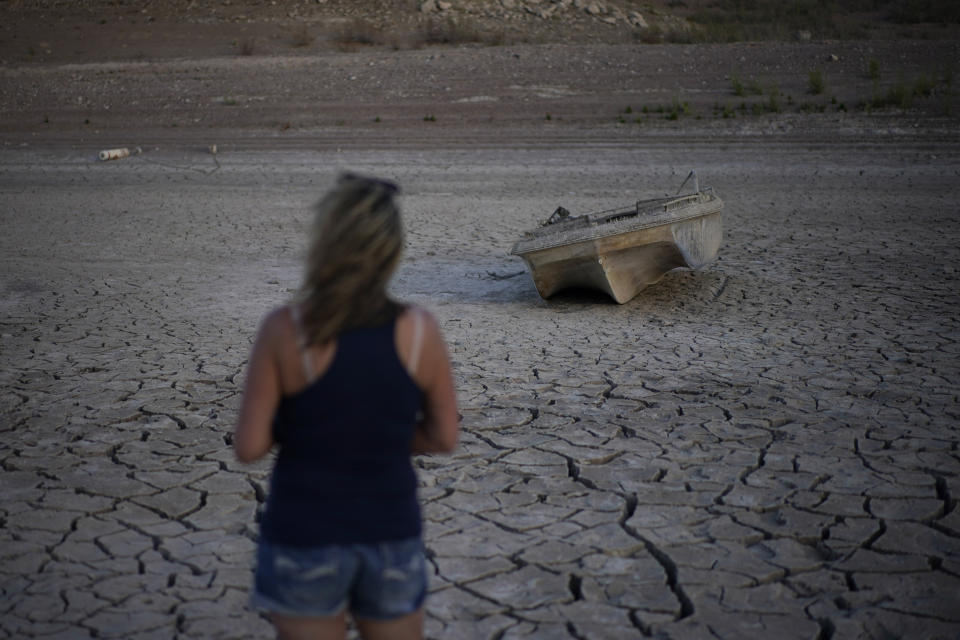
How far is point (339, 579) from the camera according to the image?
1.88 metres

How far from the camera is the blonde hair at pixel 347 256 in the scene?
1797mm

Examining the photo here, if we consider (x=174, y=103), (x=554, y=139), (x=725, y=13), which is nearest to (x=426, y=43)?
(x=174, y=103)

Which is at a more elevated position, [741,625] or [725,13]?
[725,13]

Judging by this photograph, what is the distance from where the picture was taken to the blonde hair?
5.90ft

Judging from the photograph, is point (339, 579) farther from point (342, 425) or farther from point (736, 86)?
point (736, 86)

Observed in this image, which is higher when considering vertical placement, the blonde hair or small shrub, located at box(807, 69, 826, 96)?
small shrub, located at box(807, 69, 826, 96)

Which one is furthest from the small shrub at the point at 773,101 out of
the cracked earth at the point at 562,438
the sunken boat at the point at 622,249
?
the sunken boat at the point at 622,249

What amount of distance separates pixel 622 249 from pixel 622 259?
123 millimetres

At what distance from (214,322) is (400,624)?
5.79 metres

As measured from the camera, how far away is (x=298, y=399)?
1.86 metres

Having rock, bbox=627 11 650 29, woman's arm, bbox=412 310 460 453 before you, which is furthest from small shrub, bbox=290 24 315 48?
woman's arm, bbox=412 310 460 453

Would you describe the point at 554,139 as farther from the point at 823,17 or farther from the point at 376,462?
the point at 823,17

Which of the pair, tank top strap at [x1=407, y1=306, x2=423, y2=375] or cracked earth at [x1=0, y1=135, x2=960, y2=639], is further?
cracked earth at [x1=0, y1=135, x2=960, y2=639]

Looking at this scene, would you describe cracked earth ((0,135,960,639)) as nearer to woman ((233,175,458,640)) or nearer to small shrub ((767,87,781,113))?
woman ((233,175,458,640))
